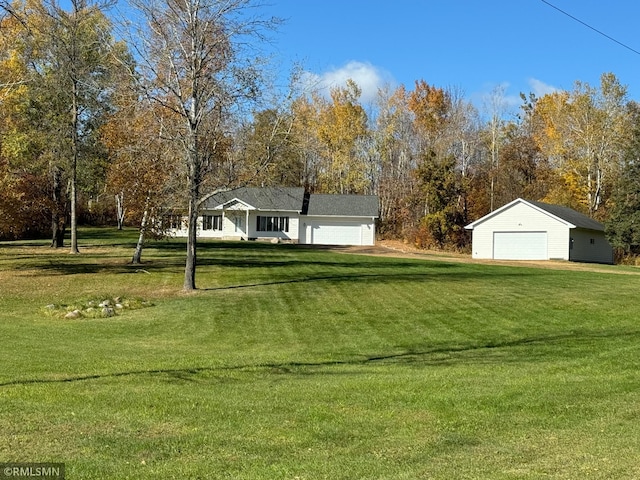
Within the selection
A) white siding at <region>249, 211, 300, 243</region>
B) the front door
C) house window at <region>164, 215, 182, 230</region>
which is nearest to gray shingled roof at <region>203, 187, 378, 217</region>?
white siding at <region>249, 211, 300, 243</region>

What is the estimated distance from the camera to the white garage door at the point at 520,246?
45.4m

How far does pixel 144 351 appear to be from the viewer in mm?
13938

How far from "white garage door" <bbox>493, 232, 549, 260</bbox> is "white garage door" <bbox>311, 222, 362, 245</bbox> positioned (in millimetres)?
13826

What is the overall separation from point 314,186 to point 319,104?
29.9 feet

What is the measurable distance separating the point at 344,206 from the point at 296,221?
4.37m

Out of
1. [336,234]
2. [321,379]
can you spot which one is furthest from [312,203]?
[321,379]

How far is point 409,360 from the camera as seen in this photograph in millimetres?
13352

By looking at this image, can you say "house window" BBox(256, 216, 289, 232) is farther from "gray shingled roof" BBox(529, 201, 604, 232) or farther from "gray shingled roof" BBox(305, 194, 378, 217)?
"gray shingled roof" BBox(529, 201, 604, 232)

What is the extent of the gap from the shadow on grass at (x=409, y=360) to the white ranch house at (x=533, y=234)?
29047 millimetres

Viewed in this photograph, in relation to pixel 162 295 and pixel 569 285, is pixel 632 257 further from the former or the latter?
pixel 162 295

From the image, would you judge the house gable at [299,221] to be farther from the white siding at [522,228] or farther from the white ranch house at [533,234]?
the white ranch house at [533,234]

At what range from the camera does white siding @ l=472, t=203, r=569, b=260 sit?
44.3 metres

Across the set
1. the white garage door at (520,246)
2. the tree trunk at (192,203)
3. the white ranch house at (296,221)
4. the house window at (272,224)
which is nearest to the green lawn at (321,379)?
the tree trunk at (192,203)

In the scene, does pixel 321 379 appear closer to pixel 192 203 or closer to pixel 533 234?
pixel 192 203
